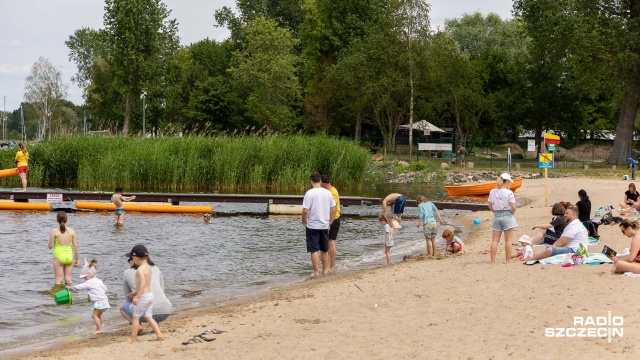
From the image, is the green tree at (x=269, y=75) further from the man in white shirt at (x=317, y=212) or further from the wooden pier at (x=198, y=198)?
the man in white shirt at (x=317, y=212)

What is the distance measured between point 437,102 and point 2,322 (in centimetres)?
5424

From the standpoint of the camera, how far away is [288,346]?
397 inches

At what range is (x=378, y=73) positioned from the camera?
65.4 metres

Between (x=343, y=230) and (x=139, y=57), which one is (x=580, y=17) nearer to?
(x=343, y=230)

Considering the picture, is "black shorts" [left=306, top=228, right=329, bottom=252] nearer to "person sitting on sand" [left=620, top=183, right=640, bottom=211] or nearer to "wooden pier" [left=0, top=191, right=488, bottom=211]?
"person sitting on sand" [left=620, top=183, right=640, bottom=211]

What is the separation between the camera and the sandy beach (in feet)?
31.2

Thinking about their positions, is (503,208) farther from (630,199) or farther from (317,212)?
(630,199)

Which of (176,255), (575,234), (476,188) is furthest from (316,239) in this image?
(476,188)

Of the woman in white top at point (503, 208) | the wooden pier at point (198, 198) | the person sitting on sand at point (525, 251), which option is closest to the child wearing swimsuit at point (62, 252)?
the woman in white top at point (503, 208)

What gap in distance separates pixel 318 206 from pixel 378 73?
5078 centimetres

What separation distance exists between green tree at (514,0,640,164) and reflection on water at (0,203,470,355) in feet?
80.2

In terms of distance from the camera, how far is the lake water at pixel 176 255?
45.3 ft

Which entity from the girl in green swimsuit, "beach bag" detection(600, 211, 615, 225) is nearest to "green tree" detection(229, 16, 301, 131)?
"beach bag" detection(600, 211, 615, 225)

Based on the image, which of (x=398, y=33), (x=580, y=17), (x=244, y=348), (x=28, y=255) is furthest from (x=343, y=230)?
(x=398, y=33)
